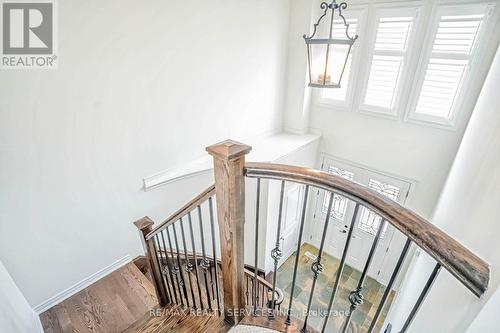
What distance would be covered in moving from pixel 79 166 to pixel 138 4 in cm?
158

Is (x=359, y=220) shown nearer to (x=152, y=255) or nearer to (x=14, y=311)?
(x=152, y=255)

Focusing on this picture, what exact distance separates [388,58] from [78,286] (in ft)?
A: 16.1

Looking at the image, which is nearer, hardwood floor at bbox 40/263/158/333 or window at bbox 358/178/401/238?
hardwood floor at bbox 40/263/158/333

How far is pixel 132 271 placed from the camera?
111 inches

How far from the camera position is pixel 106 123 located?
2.30 metres

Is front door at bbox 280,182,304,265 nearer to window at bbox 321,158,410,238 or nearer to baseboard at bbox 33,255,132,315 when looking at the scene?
window at bbox 321,158,410,238

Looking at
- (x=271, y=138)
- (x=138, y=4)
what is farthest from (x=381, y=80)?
(x=138, y=4)

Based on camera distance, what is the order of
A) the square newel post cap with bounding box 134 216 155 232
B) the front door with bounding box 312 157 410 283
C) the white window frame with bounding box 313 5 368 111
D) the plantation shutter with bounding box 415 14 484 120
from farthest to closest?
the front door with bounding box 312 157 410 283 < the white window frame with bounding box 313 5 368 111 < the plantation shutter with bounding box 415 14 484 120 < the square newel post cap with bounding box 134 216 155 232

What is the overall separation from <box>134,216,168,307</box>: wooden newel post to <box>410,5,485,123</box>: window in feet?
12.6

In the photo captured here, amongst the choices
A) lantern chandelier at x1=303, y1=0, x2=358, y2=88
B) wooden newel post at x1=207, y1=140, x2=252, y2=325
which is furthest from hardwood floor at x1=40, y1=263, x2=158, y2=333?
lantern chandelier at x1=303, y1=0, x2=358, y2=88

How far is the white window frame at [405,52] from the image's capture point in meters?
3.28

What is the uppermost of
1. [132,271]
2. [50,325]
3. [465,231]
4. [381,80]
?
[381,80]

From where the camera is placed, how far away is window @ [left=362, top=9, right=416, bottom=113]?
11.1 ft

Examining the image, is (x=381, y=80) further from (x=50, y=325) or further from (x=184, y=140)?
(x=50, y=325)
